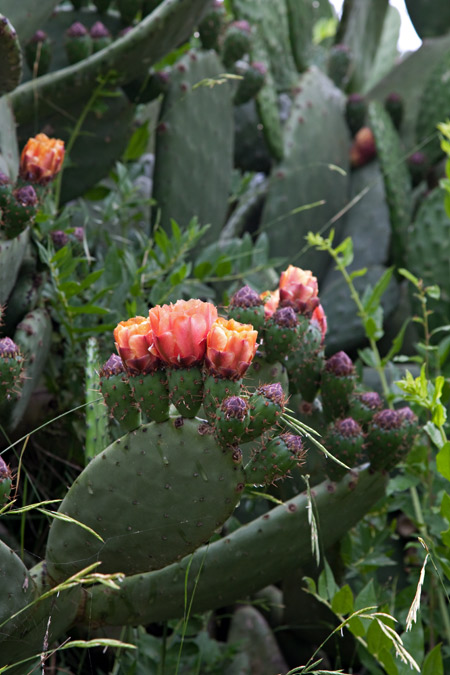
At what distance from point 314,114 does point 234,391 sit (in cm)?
166

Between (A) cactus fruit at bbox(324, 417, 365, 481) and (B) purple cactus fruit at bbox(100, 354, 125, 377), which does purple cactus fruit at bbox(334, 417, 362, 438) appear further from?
(B) purple cactus fruit at bbox(100, 354, 125, 377)

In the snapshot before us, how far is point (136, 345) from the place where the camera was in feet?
2.91

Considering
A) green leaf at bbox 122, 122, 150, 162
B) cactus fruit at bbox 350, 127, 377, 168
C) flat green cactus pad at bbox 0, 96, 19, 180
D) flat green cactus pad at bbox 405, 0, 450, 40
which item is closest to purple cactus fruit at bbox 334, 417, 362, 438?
flat green cactus pad at bbox 0, 96, 19, 180

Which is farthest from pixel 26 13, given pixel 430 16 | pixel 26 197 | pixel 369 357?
pixel 430 16

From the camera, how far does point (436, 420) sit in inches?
41.8

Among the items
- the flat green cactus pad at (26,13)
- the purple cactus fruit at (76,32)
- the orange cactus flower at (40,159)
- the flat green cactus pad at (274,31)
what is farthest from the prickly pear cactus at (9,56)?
the flat green cactus pad at (274,31)

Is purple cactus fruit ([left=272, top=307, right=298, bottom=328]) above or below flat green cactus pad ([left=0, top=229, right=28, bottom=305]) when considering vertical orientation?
below

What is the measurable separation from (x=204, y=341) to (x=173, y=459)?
0.15m

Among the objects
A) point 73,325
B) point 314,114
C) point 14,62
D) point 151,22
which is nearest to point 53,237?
point 73,325

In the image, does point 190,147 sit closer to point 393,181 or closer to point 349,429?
point 393,181

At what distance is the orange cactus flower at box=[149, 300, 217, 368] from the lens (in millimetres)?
848

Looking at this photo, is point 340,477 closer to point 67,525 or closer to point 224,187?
point 67,525

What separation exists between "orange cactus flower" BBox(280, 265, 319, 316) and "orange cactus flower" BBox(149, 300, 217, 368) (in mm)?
338

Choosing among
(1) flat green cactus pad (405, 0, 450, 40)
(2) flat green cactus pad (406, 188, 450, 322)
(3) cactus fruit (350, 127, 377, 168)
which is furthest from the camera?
(1) flat green cactus pad (405, 0, 450, 40)
